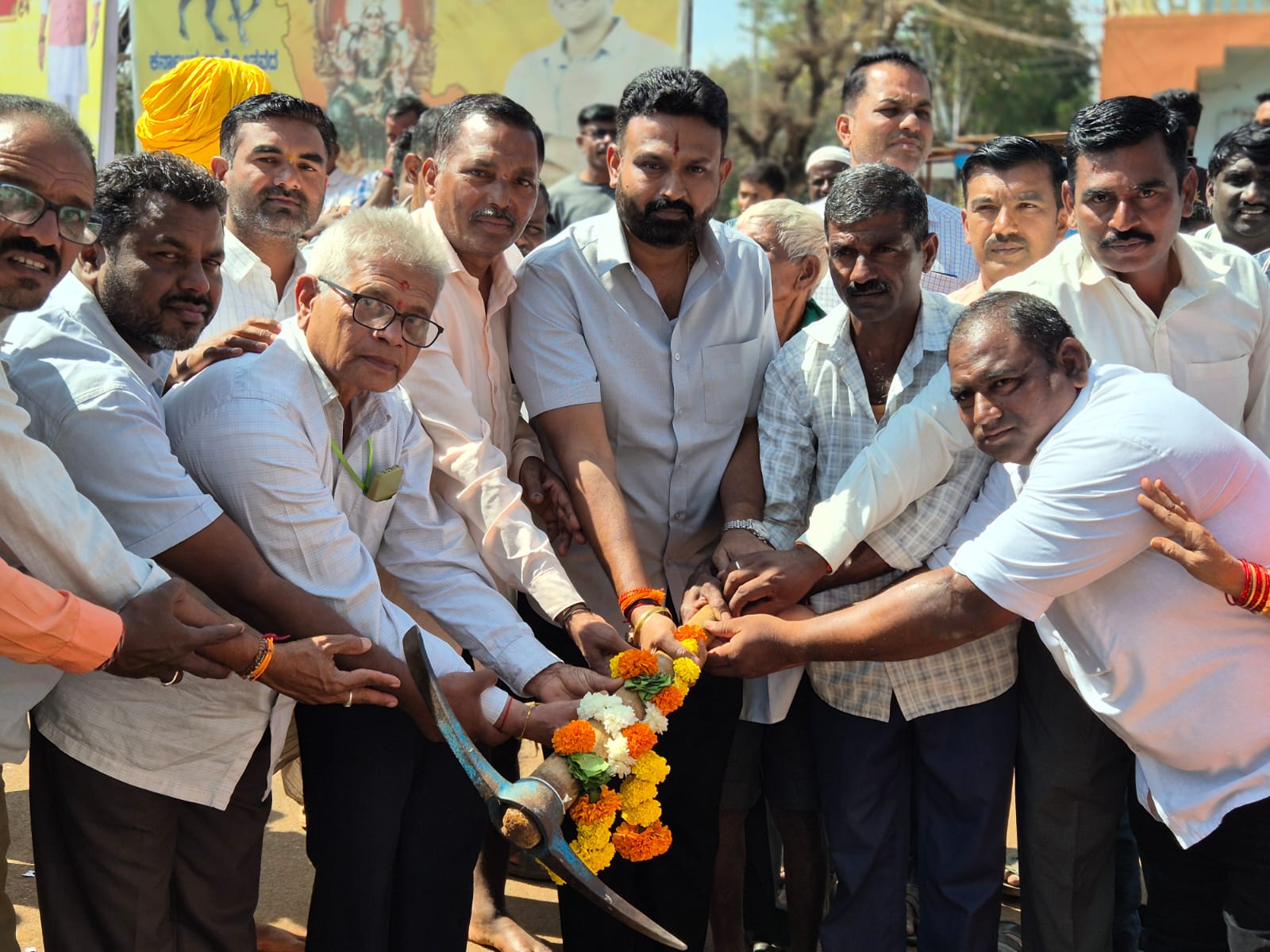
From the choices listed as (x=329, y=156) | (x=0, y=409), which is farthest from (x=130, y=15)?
(x=0, y=409)

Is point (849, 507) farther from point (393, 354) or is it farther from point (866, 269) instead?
point (393, 354)

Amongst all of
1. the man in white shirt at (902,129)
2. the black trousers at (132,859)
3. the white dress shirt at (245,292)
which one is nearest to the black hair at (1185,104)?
the man in white shirt at (902,129)

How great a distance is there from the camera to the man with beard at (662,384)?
153 inches

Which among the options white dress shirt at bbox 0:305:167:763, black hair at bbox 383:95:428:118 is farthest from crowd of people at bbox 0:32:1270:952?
black hair at bbox 383:95:428:118

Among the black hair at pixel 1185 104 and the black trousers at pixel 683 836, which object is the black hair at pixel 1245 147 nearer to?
the black hair at pixel 1185 104

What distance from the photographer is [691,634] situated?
11.6 feet

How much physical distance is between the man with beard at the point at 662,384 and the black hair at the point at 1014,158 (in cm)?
131

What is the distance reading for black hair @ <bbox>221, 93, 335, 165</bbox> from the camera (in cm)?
469

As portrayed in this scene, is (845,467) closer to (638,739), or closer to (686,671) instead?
(686,671)

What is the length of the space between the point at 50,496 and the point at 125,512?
25 centimetres

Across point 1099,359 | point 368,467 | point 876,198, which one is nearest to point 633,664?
point 368,467

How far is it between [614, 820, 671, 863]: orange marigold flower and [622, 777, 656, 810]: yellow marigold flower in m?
0.07

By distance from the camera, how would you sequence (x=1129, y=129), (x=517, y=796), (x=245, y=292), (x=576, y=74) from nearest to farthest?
(x=517, y=796) → (x=1129, y=129) → (x=245, y=292) → (x=576, y=74)

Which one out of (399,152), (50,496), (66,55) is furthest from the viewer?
(66,55)
